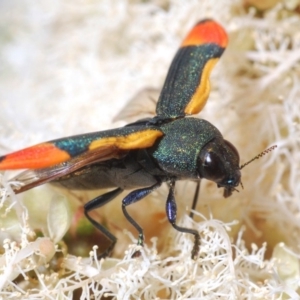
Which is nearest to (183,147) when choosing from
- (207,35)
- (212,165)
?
(212,165)

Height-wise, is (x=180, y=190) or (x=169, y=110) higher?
(x=169, y=110)

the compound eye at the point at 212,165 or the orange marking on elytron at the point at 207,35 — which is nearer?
the compound eye at the point at 212,165

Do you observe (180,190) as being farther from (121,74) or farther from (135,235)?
(121,74)

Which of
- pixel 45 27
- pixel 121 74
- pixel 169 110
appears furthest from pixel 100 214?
pixel 45 27

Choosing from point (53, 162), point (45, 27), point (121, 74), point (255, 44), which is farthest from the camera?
point (45, 27)

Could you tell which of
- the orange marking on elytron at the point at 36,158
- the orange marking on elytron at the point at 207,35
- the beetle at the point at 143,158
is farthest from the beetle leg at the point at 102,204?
the orange marking on elytron at the point at 207,35

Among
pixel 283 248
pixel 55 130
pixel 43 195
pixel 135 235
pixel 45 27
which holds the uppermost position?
pixel 45 27

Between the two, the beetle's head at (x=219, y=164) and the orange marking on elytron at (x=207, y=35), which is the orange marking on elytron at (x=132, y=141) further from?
the orange marking on elytron at (x=207, y=35)

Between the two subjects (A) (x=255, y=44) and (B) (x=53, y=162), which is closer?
(B) (x=53, y=162)
